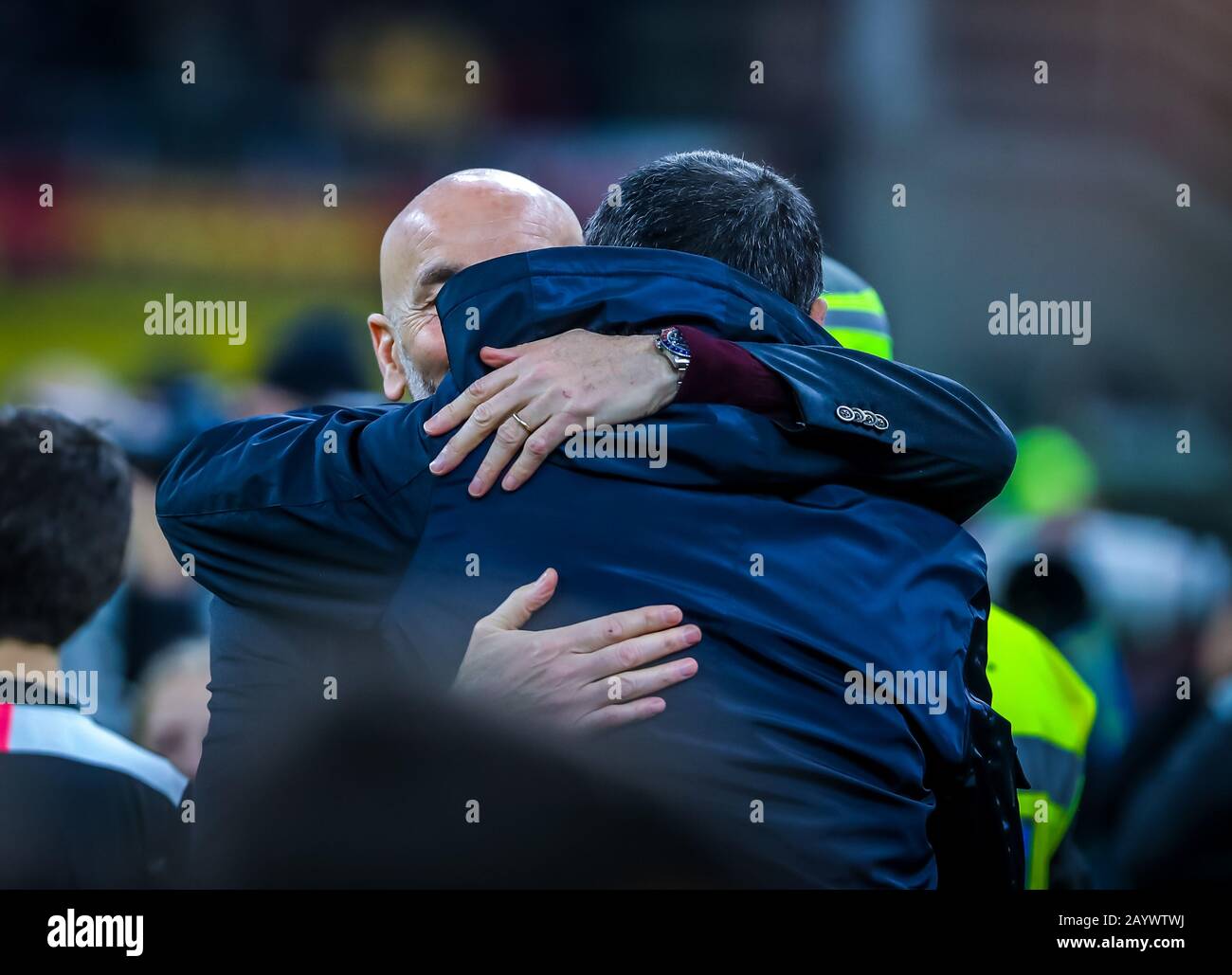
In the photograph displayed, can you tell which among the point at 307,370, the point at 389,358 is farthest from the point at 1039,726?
the point at 307,370

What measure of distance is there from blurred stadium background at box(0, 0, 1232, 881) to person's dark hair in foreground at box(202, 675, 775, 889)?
3.64 m

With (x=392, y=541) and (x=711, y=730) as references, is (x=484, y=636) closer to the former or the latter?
(x=392, y=541)

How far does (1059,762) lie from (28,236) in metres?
5.46

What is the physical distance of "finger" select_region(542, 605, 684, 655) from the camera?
1255 millimetres

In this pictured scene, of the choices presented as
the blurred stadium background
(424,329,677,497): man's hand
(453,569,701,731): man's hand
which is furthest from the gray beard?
the blurred stadium background

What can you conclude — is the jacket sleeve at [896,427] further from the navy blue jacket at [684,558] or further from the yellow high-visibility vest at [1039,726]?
the yellow high-visibility vest at [1039,726]

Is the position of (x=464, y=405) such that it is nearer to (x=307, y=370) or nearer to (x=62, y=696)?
(x=62, y=696)

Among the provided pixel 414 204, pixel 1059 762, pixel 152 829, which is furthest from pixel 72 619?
pixel 1059 762

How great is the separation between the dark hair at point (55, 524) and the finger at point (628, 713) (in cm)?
86

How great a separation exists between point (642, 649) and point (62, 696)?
0.80m

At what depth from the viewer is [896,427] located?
137 centimetres

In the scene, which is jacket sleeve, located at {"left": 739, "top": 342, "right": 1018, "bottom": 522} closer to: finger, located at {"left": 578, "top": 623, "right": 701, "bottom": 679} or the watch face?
the watch face
